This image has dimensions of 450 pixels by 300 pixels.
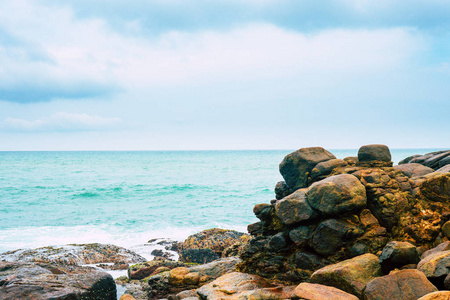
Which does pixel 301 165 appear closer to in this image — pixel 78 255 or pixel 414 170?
pixel 414 170

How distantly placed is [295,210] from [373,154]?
3.32 m

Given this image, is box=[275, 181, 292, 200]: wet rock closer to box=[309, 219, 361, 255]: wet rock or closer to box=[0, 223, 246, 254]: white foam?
box=[309, 219, 361, 255]: wet rock

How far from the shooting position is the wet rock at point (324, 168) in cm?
951

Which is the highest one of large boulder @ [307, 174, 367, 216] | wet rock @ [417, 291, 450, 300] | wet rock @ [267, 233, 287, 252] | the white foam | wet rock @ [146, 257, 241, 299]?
large boulder @ [307, 174, 367, 216]

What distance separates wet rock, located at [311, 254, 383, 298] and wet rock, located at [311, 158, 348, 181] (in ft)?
9.32

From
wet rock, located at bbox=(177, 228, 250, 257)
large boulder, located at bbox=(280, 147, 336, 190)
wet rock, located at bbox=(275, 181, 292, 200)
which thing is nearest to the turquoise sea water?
wet rock, located at bbox=(177, 228, 250, 257)

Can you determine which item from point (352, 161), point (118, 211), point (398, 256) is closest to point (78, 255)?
point (352, 161)

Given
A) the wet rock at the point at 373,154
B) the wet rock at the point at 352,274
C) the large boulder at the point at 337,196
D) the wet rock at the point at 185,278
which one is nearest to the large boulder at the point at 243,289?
the wet rock at the point at 352,274

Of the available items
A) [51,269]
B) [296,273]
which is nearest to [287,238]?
[296,273]

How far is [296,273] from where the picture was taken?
8258mm

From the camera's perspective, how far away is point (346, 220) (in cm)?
815

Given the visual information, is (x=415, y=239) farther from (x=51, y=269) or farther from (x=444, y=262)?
(x=51, y=269)

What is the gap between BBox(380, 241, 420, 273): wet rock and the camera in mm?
6841

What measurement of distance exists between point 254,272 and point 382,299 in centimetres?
398
